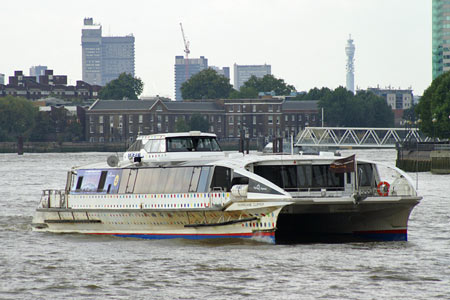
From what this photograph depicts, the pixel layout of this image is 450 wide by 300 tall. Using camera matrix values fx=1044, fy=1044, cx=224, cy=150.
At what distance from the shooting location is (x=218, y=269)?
86.7ft

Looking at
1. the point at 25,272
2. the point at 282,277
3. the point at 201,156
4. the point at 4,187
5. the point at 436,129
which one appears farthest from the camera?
the point at 436,129

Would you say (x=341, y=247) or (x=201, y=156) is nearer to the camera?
(x=341, y=247)

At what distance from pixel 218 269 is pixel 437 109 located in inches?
3105

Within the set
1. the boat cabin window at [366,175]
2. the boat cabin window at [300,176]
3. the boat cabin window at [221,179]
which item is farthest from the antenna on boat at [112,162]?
the boat cabin window at [366,175]

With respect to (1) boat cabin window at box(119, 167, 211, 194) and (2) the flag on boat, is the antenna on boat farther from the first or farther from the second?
(2) the flag on boat

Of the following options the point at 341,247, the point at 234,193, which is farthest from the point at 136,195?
the point at 341,247

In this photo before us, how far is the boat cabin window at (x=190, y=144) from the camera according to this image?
116 ft

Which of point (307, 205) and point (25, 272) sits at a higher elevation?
point (307, 205)

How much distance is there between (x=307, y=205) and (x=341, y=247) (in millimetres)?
2227

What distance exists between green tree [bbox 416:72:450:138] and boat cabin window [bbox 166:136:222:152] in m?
69.4

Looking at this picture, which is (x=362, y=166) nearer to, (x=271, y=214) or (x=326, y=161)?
(x=326, y=161)

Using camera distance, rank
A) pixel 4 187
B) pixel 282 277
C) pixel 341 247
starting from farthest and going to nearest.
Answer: pixel 4 187, pixel 341 247, pixel 282 277

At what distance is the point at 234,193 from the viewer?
2838cm

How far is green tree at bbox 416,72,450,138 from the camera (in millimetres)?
102062
